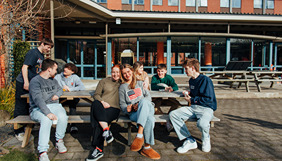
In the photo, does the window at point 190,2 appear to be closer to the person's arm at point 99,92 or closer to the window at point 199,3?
the window at point 199,3

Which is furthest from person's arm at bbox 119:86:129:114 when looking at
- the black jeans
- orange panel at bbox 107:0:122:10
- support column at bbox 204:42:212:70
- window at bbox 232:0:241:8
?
window at bbox 232:0:241:8

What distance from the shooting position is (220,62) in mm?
12820

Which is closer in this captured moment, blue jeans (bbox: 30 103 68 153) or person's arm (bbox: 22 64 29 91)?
blue jeans (bbox: 30 103 68 153)

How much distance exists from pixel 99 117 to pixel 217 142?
6.94 ft

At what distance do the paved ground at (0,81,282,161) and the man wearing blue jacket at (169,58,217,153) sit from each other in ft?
0.54

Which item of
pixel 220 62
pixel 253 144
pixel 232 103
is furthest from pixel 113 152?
pixel 220 62

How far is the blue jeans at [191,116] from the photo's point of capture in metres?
3.24

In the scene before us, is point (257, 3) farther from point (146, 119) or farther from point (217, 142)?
point (146, 119)

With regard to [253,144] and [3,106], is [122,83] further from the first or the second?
[3,106]

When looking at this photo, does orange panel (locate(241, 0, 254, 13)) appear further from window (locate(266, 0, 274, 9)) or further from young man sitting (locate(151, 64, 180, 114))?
young man sitting (locate(151, 64, 180, 114))

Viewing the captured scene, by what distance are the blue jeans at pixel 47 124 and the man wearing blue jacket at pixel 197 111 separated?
1767mm

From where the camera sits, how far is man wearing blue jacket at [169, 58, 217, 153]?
3238 millimetres

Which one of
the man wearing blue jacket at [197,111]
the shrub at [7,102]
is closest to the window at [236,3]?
the man wearing blue jacket at [197,111]

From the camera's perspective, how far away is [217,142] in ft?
11.9
